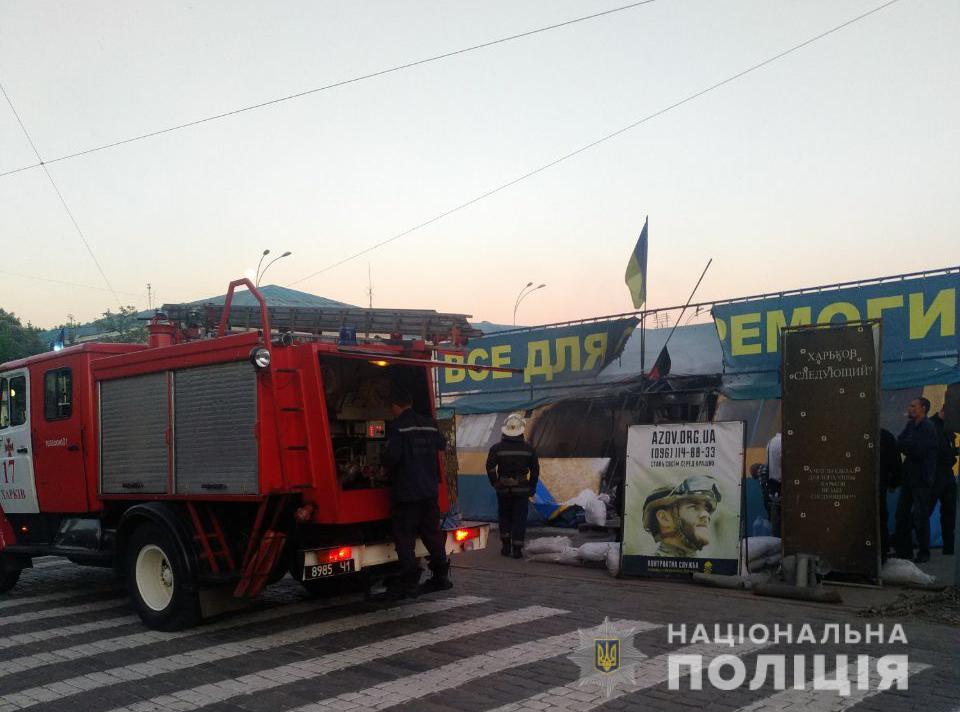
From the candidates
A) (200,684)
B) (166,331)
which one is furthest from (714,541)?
(166,331)

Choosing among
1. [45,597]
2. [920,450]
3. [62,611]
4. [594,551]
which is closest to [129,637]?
[62,611]

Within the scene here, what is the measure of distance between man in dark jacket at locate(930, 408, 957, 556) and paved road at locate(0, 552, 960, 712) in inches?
144

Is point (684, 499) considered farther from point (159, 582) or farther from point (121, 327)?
point (121, 327)

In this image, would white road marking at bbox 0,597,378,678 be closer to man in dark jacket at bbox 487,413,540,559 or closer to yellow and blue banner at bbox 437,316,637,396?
man in dark jacket at bbox 487,413,540,559

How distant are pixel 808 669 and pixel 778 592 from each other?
8.35ft

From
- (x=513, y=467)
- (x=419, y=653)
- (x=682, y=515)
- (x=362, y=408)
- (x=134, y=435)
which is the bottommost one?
(x=419, y=653)

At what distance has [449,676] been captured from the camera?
19.2 ft

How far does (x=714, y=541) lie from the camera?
9.28 metres

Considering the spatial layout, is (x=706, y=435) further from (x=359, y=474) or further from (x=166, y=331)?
(x=166, y=331)

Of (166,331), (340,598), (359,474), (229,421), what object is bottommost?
(340,598)

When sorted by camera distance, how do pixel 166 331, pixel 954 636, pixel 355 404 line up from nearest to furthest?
pixel 954 636, pixel 355 404, pixel 166 331

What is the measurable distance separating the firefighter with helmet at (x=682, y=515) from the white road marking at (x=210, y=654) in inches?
91.2

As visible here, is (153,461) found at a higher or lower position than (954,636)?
higher

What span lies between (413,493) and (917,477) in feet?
21.3
